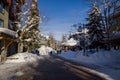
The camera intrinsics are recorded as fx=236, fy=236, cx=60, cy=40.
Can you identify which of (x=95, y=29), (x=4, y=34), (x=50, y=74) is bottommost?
(x=50, y=74)

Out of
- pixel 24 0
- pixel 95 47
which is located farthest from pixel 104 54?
pixel 24 0

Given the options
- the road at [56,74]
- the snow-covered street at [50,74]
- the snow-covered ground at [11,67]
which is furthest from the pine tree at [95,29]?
the road at [56,74]

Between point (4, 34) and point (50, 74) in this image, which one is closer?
point (50, 74)

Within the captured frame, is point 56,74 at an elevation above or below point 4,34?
below

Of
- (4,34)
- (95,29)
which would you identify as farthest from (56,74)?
(95,29)

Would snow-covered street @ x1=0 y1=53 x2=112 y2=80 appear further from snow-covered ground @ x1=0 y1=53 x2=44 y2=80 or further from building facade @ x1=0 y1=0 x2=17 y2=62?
building facade @ x1=0 y1=0 x2=17 y2=62

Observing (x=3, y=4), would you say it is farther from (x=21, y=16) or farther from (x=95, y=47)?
(x=95, y=47)

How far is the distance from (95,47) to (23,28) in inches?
640

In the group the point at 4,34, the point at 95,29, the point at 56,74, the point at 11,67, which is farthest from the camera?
the point at 95,29

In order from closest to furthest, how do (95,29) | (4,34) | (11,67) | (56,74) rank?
(56,74)
(11,67)
(4,34)
(95,29)

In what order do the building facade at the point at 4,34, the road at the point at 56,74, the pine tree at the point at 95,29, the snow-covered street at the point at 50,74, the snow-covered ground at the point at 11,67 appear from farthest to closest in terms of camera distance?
the pine tree at the point at 95,29
the building facade at the point at 4,34
the snow-covered ground at the point at 11,67
the snow-covered street at the point at 50,74
the road at the point at 56,74

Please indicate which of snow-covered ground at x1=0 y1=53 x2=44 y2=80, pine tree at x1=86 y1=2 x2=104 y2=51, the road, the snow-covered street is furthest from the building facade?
pine tree at x1=86 y1=2 x2=104 y2=51

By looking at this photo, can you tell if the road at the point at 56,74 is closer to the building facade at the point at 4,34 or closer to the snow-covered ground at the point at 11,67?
the snow-covered ground at the point at 11,67

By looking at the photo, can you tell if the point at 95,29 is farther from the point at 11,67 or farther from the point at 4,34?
the point at 11,67
